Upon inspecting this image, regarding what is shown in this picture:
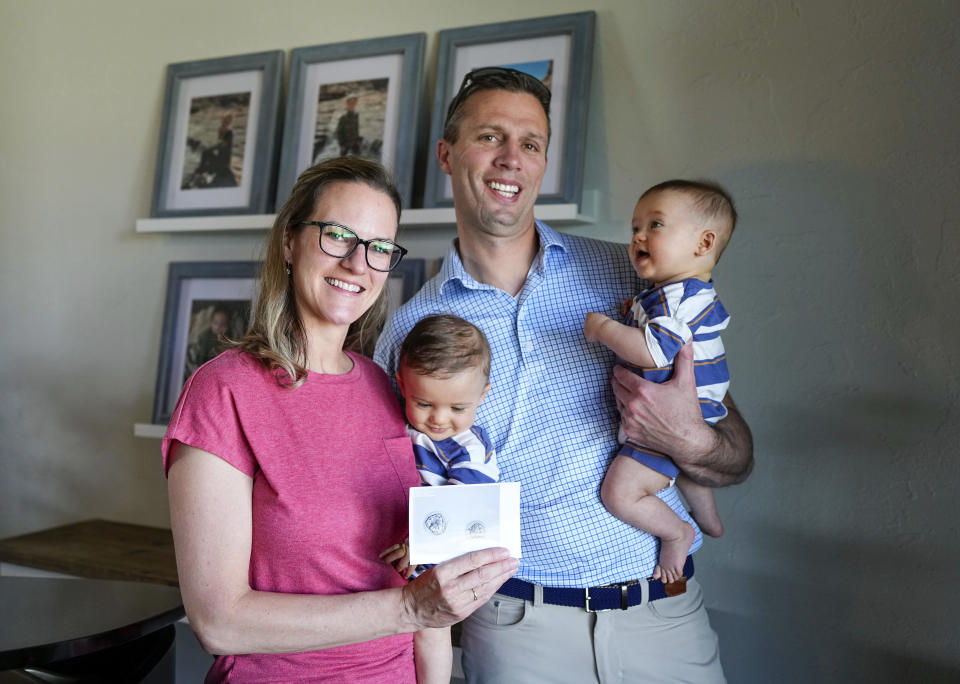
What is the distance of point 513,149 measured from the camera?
2.00 m

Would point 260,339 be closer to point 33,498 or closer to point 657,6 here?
point 657,6

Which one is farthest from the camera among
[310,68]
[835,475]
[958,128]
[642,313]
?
[310,68]

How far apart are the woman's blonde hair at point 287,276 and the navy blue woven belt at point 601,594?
0.78m

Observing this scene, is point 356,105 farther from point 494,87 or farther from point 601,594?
point 601,594

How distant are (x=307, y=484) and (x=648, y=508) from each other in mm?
813

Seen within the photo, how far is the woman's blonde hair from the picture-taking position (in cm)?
148

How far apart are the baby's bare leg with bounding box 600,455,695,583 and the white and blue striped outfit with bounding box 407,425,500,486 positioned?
29cm

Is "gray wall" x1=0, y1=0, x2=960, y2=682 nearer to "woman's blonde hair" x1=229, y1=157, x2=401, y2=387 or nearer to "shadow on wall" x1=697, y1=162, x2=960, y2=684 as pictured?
"shadow on wall" x1=697, y1=162, x2=960, y2=684

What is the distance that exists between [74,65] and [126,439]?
166cm

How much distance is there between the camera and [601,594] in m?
1.80

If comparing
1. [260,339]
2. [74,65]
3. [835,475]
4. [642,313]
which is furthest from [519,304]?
[74,65]

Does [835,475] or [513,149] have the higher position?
[513,149]

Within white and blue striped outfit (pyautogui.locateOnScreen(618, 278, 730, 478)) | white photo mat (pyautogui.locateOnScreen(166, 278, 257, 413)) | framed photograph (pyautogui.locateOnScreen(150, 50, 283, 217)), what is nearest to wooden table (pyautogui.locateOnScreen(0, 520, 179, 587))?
white photo mat (pyautogui.locateOnScreen(166, 278, 257, 413))

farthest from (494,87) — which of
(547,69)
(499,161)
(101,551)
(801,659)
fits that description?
(101,551)
